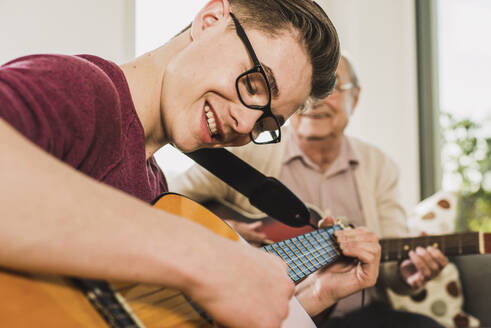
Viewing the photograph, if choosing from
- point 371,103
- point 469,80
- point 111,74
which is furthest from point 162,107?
point 469,80

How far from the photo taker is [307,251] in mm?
996

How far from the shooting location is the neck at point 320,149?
198cm

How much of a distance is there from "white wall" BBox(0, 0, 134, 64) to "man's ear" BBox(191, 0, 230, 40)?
1.31m

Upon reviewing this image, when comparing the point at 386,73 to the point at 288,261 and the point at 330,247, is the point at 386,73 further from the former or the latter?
the point at 288,261

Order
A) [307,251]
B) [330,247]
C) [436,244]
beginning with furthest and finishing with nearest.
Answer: [436,244] < [330,247] < [307,251]

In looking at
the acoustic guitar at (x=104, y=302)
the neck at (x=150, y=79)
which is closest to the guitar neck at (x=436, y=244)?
the acoustic guitar at (x=104, y=302)

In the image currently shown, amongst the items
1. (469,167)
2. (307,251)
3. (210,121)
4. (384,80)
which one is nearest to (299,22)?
(210,121)

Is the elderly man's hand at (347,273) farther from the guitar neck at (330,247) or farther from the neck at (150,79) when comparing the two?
the neck at (150,79)

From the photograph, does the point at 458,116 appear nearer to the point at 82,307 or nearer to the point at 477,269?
the point at 477,269

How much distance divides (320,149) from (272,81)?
47.4 inches

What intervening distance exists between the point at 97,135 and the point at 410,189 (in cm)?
258

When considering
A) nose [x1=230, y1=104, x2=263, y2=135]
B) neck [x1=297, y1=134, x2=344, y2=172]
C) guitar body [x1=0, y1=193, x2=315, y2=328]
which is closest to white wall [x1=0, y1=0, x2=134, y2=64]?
neck [x1=297, y1=134, x2=344, y2=172]

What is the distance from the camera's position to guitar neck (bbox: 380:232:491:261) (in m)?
1.46

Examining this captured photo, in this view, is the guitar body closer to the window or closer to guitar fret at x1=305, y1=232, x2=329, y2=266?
guitar fret at x1=305, y1=232, x2=329, y2=266
